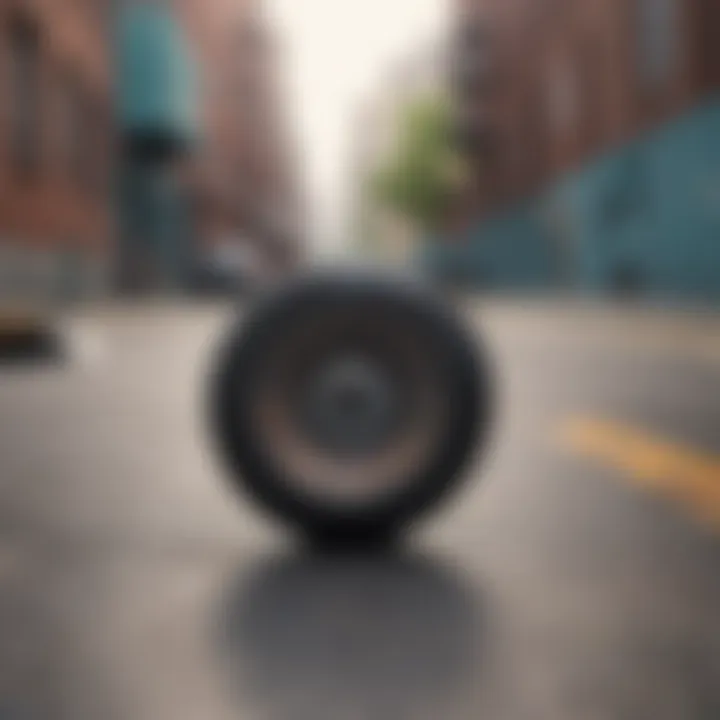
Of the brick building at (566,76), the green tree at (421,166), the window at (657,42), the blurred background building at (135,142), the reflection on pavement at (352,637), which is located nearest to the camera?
the reflection on pavement at (352,637)

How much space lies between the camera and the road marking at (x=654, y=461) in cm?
346

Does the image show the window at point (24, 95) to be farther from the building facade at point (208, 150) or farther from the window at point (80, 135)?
the building facade at point (208, 150)

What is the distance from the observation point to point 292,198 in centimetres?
9544

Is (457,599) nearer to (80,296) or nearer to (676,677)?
(676,677)

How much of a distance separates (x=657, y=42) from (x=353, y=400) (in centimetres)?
2691

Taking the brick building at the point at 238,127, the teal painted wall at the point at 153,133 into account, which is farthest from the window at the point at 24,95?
the brick building at the point at 238,127

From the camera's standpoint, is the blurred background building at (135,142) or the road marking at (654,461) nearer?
the road marking at (654,461)

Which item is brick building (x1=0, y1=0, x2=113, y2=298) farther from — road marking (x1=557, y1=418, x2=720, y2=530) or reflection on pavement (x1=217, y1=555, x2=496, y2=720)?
reflection on pavement (x1=217, y1=555, x2=496, y2=720)

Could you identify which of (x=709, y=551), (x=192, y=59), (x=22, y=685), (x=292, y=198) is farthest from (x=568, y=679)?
(x=292, y=198)

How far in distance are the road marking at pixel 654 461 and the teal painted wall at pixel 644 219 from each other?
19.1 meters

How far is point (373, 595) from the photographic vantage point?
2.36 metres

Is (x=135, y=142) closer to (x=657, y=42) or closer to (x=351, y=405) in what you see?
(x=657, y=42)

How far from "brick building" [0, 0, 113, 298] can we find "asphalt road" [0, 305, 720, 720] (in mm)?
19520

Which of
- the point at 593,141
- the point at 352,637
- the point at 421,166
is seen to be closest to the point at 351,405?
the point at 352,637
